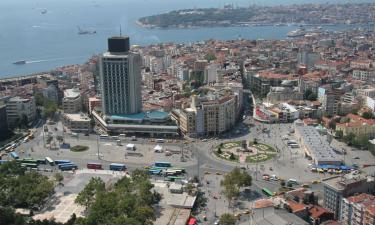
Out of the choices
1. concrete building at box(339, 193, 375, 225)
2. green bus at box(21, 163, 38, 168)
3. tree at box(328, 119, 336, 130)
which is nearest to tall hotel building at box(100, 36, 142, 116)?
green bus at box(21, 163, 38, 168)

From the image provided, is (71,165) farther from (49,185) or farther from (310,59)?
(310,59)

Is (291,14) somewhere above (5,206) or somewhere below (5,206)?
above

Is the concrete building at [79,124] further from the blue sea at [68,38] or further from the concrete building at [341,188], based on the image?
the blue sea at [68,38]

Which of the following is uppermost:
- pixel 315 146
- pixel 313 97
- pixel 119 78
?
pixel 119 78

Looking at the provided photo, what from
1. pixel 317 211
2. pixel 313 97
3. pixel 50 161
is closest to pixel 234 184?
pixel 317 211

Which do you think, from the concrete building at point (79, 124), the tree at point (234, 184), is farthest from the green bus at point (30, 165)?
the tree at point (234, 184)

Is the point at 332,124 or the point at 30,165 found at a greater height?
the point at 332,124

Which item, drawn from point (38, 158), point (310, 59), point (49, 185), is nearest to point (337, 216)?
point (49, 185)

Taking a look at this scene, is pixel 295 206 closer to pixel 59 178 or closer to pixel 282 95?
pixel 59 178
